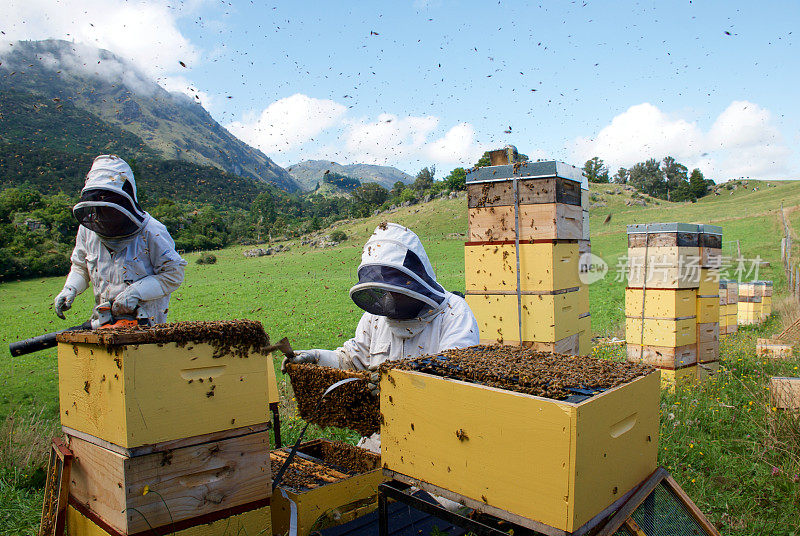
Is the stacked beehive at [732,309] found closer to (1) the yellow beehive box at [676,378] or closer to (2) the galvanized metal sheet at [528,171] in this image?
(1) the yellow beehive box at [676,378]

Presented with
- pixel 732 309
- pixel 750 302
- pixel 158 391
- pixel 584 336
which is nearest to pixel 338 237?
pixel 750 302

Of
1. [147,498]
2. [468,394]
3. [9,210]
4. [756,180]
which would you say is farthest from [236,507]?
[756,180]

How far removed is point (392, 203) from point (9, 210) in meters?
46.3

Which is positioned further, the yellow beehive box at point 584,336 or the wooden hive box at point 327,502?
the yellow beehive box at point 584,336

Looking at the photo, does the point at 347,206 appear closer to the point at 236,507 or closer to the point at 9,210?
the point at 9,210

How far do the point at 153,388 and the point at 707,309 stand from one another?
8.00m

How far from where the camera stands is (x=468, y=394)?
5.19 feet

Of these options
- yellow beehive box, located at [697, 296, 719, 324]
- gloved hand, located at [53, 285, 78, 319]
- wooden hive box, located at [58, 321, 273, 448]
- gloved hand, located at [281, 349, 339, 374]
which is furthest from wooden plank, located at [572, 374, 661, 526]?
yellow beehive box, located at [697, 296, 719, 324]

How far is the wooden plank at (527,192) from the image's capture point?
423 cm

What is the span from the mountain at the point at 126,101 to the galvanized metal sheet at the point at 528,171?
80.2 m

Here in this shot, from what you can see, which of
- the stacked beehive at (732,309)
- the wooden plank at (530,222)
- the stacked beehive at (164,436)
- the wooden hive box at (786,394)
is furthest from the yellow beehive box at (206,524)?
the stacked beehive at (732,309)

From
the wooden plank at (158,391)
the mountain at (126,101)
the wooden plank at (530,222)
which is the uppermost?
the mountain at (126,101)

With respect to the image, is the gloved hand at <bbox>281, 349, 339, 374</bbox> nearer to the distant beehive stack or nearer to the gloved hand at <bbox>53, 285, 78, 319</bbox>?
the gloved hand at <bbox>53, 285, 78, 319</bbox>

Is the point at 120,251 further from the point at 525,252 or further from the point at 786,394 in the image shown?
the point at 786,394
